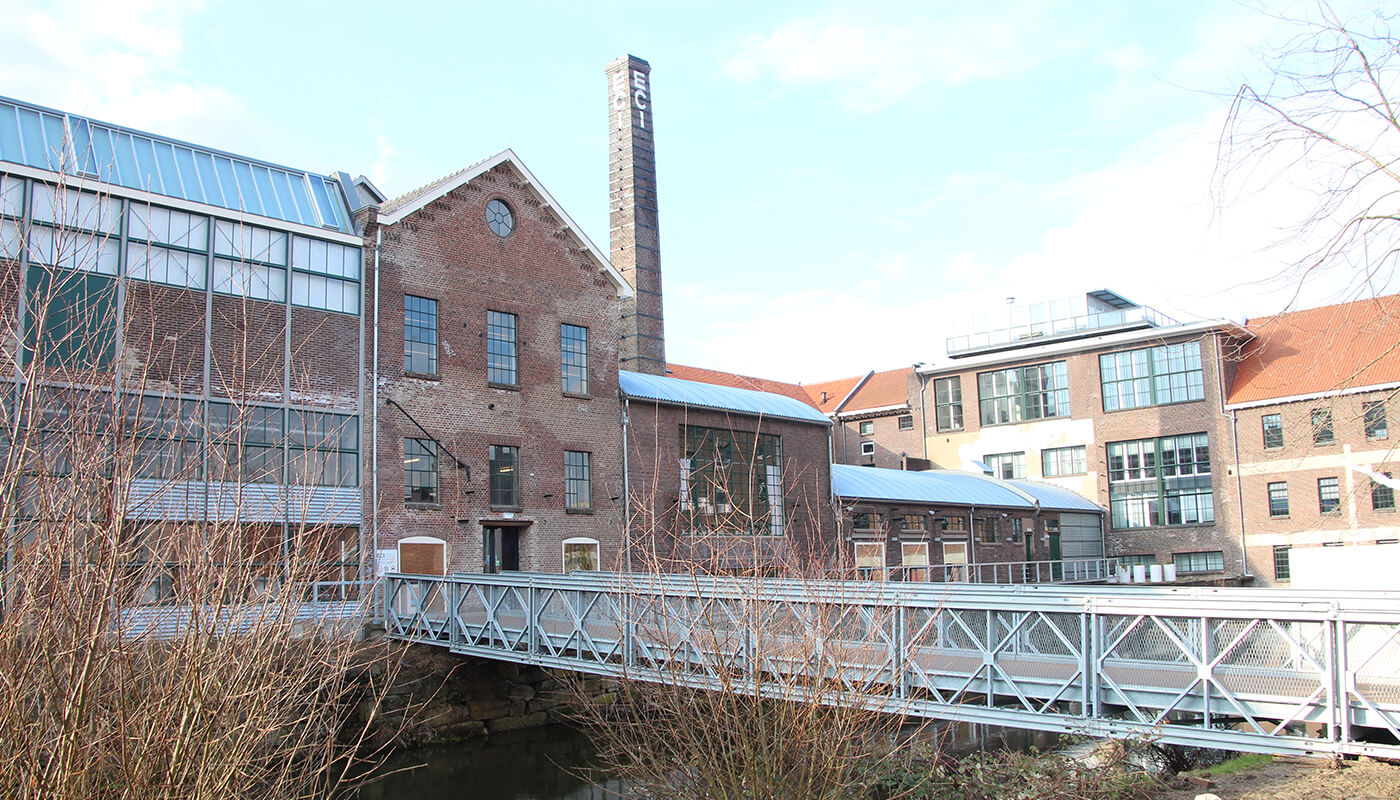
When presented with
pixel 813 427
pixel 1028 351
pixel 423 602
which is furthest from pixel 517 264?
pixel 1028 351

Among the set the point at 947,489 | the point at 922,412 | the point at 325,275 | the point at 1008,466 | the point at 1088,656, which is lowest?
the point at 1088,656

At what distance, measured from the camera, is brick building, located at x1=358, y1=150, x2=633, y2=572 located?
23.2 metres

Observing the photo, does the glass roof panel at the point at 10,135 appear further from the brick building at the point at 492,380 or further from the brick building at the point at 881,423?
the brick building at the point at 881,423

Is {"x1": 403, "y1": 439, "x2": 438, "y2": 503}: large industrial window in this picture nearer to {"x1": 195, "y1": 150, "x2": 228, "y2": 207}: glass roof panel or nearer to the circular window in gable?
the circular window in gable

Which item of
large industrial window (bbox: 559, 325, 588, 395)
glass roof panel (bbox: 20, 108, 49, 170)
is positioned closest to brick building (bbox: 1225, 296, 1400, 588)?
large industrial window (bbox: 559, 325, 588, 395)

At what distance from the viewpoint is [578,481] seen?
26.8 m

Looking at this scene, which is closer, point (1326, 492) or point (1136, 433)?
point (1326, 492)

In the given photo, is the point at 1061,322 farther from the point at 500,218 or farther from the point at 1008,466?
the point at 500,218

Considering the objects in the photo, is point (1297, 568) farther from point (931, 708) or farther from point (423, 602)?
point (423, 602)

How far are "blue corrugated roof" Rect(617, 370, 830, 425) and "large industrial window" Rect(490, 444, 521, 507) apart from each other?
4.07 m

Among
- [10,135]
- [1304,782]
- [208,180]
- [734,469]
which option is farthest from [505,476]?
[1304,782]

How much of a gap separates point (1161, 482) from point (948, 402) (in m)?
10.3

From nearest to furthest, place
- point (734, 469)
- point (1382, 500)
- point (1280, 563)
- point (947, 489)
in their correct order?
point (734, 469), point (1382, 500), point (947, 489), point (1280, 563)

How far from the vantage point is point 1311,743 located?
348 inches
